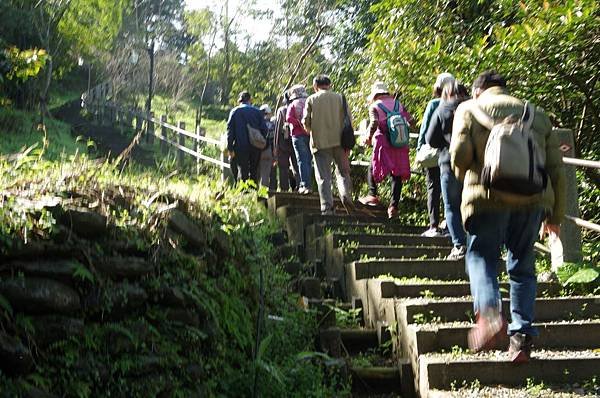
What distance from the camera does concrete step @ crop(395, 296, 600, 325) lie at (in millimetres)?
5309

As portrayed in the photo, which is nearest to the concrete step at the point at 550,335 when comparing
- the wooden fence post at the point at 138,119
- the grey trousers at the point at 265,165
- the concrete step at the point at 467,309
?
the concrete step at the point at 467,309

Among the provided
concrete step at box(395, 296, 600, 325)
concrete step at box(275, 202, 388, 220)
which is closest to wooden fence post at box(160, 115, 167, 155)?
concrete step at box(275, 202, 388, 220)

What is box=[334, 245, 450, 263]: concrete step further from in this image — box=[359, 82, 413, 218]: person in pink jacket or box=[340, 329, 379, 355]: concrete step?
box=[359, 82, 413, 218]: person in pink jacket

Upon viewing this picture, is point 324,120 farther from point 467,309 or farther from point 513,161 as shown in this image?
point 513,161

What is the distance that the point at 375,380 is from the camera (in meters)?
5.02

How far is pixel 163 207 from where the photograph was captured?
13.7 feet

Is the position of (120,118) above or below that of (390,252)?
above

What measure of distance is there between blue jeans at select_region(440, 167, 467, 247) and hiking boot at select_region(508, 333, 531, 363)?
188 centimetres

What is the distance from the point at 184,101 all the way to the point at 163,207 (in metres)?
33.7

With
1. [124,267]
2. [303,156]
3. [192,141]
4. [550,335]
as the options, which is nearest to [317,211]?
[303,156]

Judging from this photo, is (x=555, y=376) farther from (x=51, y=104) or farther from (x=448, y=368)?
(x=51, y=104)

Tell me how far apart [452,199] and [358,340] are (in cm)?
150

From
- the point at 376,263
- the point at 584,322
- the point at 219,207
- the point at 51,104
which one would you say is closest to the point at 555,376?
the point at 584,322

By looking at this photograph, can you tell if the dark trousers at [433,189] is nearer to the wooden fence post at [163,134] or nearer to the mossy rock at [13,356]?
the mossy rock at [13,356]
